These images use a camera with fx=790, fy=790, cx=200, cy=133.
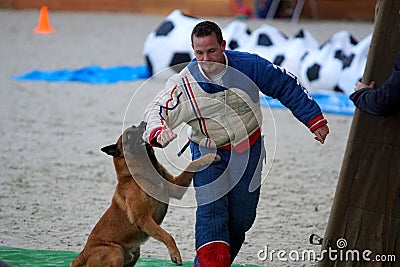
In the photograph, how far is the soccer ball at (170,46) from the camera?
11.9 metres

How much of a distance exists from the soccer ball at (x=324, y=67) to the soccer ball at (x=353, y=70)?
88 millimetres

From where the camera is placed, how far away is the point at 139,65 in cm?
1359

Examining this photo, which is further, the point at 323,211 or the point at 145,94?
the point at 145,94

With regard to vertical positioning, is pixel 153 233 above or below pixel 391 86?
below

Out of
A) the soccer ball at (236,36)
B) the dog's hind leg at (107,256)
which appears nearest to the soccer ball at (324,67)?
the soccer ball at (236,36)

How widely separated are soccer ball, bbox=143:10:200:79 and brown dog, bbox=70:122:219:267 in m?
7.12

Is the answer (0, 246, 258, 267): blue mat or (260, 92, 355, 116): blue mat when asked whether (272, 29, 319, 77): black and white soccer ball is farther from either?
(0, 246, 258, 267): blue mat

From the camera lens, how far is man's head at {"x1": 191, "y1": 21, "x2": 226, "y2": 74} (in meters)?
4.30

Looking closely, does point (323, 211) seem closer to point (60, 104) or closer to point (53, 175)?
point (53, 175)

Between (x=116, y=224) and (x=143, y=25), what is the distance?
14.4m

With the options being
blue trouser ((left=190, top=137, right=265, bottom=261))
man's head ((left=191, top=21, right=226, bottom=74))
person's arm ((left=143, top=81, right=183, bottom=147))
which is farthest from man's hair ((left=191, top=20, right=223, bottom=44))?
blue trouser ((left=190, top=137, right=265, bottom=261))

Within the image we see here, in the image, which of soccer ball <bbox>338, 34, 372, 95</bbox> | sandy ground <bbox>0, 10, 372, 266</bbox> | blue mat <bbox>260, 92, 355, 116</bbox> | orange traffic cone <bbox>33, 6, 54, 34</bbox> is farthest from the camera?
orange traffic cone <bbox>33, 6, 54, 34</bbox>

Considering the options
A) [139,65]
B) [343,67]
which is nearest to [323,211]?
[343,67]

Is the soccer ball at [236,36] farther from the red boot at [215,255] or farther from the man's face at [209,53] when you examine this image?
the red boot at [215,255]
